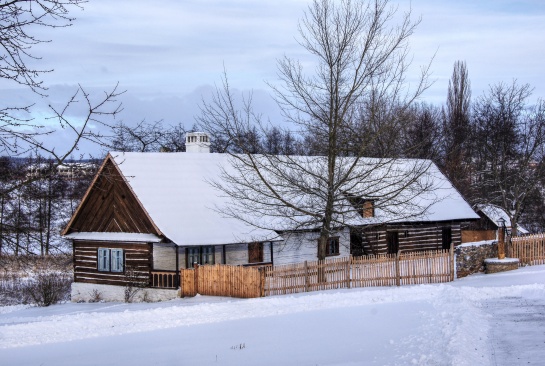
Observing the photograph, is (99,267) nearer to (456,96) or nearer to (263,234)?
(263,234)

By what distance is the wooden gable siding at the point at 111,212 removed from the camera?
3256cm

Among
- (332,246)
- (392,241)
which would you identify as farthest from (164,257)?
(392,241)

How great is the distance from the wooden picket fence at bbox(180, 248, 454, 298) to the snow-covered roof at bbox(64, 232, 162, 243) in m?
4.38

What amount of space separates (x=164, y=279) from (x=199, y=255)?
2438 millimetres

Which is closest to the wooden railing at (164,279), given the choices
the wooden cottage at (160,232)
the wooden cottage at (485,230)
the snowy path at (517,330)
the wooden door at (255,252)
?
the wooden cottage at (160,232)

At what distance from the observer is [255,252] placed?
34.8 metres

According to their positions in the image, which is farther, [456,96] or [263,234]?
[456,96]

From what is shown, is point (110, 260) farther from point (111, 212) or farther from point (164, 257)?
point (164, 257)

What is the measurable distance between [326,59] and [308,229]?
9.70 m

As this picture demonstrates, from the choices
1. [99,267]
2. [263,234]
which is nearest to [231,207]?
[263,234]

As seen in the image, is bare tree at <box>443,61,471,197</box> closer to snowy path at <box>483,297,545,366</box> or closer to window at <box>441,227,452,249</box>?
window at <box>441,227,452,249</box>

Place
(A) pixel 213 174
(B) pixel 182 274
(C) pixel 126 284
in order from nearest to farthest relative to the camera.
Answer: (B) pixel 182 274
(C) pixel 126 284
(A) pixel 213 174

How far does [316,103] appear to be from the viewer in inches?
1114

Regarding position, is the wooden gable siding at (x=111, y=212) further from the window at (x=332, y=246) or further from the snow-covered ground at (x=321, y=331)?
the window at (x=332, y=246)
